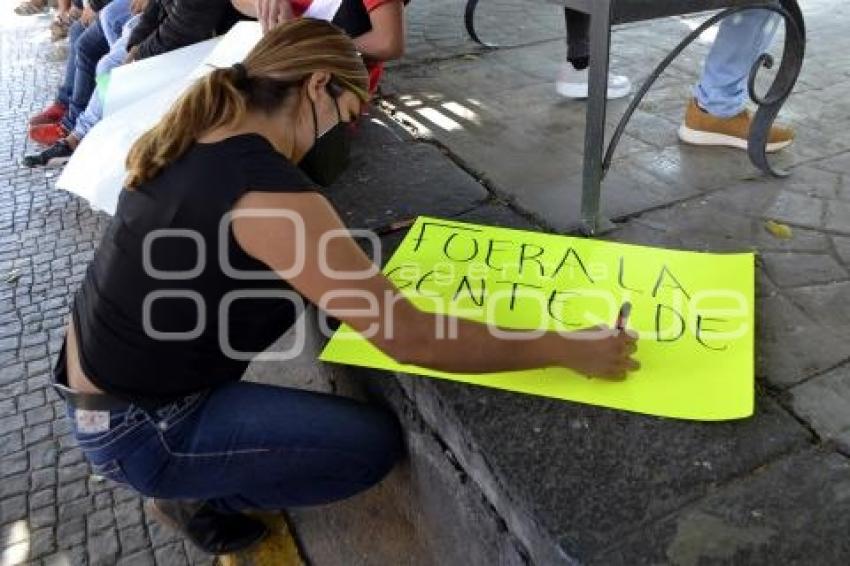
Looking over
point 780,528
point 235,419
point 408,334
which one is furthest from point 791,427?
point 235,419

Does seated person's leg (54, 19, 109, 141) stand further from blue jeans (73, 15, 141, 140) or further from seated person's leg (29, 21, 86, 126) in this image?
blue jeans (73, 15, 141, 140)

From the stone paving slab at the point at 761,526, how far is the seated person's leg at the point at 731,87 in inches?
57.3

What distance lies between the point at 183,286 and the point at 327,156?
0.52 metres

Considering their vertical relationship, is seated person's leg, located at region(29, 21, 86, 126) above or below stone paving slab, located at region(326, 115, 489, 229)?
below

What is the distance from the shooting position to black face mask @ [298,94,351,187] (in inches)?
67.1

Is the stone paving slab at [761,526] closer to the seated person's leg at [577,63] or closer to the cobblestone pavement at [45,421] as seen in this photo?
the cobblestone pavement at [45,421]

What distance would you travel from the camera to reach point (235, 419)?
65.3 inches

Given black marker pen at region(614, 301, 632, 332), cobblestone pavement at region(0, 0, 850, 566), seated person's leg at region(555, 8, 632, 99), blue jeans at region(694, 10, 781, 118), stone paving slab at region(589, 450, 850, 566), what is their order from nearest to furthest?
stone paving slab at region(589, 450, 850, 566), black marker pen at region(614, 301, 632, 332), cobblestone pavement at region(0, 0, 850, 566), blue jeans at region(694, 10, 781, 118), seated person's leg at region(555, 8, 632, 99)

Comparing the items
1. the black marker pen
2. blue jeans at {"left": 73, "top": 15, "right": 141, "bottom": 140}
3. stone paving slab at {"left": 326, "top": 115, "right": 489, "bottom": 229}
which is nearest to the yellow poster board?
the black marker pen

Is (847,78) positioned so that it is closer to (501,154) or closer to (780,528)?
(501,154)

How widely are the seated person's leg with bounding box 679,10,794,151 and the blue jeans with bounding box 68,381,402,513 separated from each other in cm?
150

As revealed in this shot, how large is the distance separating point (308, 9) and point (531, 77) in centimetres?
119

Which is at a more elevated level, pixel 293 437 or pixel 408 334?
pixel 408 334

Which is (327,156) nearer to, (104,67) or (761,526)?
(761,526)
